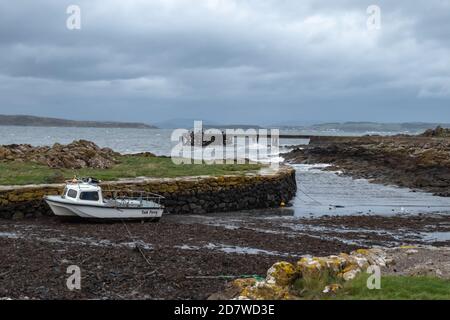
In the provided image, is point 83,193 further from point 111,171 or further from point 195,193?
point 111,171

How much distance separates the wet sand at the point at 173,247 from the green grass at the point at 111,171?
3389 millimetres

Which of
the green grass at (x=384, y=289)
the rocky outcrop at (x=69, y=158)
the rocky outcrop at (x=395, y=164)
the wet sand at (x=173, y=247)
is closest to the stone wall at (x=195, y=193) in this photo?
the wet sand at (x=173, y=247)

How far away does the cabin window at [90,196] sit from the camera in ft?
68.7

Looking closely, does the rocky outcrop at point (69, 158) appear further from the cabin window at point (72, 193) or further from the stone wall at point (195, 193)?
the cabin window at point (72, 193)

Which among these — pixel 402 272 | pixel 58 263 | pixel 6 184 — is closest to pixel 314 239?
pixel 402 272

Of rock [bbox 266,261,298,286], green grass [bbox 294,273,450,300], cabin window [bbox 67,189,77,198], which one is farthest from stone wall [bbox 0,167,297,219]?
green grass [bbox 294,273,450,300]

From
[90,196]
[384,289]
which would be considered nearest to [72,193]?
[90,196]

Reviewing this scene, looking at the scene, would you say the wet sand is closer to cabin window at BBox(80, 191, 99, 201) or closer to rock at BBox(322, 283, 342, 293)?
cabin window at BBox(80, 191, 99, 201)

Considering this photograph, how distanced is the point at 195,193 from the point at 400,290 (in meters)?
17.8

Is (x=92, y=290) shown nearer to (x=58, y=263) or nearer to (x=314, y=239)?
(x=58, y=263)

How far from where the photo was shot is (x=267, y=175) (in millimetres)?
30453

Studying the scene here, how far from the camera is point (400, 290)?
9.39 metres
